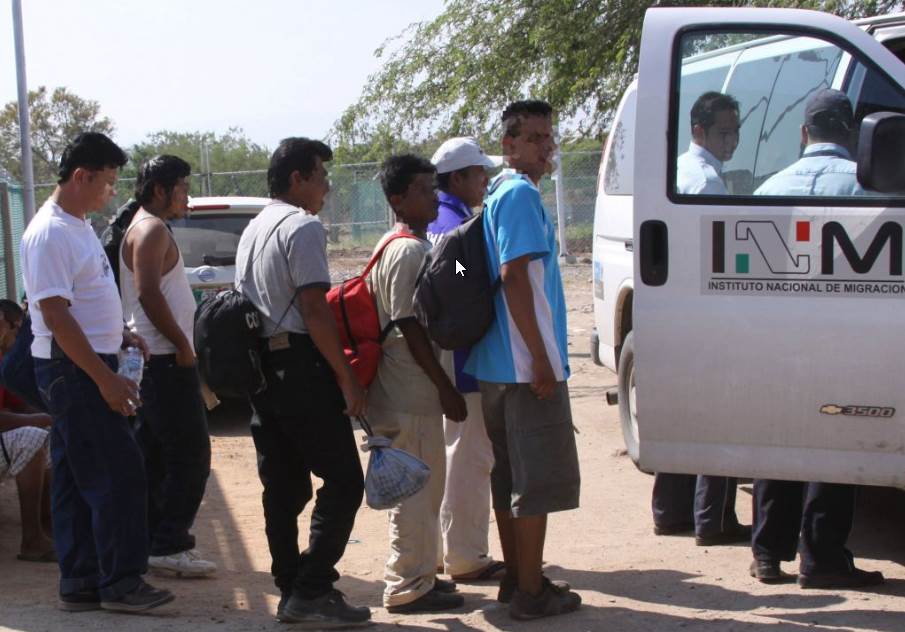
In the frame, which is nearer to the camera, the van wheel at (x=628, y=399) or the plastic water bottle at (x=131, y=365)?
the plastic water bottle at (x=131, y=365)

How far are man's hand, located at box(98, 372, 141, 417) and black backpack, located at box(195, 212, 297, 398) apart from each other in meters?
0.33

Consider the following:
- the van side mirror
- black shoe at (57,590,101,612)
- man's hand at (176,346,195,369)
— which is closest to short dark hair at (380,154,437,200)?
man's hand at (176,346,195,369)

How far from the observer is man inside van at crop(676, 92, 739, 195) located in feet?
14.8

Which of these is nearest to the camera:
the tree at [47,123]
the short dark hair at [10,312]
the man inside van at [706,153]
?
the man inside van at [706,153]

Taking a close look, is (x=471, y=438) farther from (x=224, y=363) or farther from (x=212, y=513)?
(x=212, y=513)

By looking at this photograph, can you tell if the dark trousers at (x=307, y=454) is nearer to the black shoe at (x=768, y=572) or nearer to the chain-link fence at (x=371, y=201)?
the black shoe at (x=768, y=572)

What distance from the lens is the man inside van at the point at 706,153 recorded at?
4.52 meters

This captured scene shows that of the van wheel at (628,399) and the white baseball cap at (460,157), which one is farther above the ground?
the white baseball cap at (460,157)

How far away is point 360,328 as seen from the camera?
15.7 ft

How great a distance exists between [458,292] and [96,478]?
5.17 ft

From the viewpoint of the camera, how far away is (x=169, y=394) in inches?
215

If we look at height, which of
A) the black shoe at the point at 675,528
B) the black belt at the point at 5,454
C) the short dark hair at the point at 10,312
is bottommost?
the black shoe at the point at 675,528

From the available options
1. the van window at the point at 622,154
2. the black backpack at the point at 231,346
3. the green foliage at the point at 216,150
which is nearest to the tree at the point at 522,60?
the van window at the point at 622,154

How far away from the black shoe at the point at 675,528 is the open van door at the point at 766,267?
5.03ft
